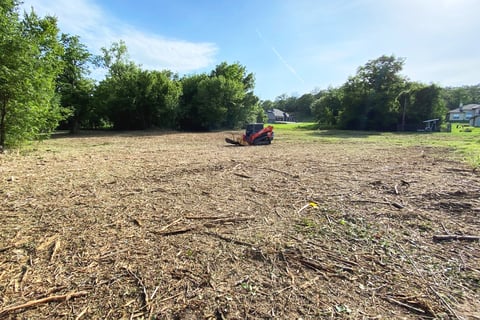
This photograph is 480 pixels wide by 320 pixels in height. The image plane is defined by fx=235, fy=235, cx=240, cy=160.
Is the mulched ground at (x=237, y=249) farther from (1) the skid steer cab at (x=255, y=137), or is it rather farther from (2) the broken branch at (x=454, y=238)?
(1) the skid steer cab at (x=255, y=137)

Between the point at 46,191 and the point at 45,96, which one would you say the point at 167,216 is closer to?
the point at 46,191

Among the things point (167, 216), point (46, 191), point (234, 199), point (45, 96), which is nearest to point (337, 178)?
point (234, 199)

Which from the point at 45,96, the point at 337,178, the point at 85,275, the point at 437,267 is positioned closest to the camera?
the point at 85,275

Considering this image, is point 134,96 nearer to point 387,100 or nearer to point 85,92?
point 85,92

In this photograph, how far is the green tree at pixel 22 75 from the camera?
730 centimetres

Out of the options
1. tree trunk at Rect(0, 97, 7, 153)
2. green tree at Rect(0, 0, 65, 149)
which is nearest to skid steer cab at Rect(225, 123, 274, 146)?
green tree at Rect(0, 0, 65, 149)

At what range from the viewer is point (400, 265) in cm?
236

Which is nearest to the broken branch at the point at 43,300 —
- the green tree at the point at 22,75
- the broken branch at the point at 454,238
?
the broken branch at the point at 454,238

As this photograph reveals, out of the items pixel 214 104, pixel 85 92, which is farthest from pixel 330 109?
pixel 85 92

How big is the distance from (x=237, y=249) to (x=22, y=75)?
940 cm

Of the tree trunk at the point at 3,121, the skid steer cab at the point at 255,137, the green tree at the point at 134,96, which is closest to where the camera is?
the tree trunk at the point at 3,121

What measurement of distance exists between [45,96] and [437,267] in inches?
476

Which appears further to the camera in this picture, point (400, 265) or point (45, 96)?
point (45, 96)

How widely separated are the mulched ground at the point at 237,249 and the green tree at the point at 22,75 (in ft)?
14.2
